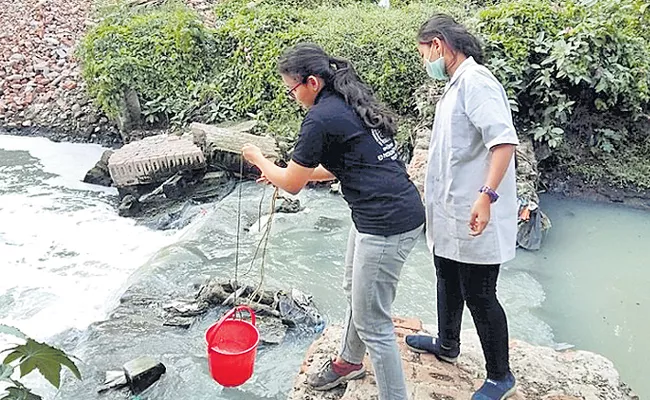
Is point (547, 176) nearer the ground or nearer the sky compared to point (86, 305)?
nearer the sky

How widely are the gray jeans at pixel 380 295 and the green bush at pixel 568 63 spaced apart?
4061 mm

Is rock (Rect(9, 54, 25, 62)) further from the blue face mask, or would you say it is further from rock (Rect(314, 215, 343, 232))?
the blue face mask

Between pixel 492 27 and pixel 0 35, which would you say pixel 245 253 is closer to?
pixel 492 27

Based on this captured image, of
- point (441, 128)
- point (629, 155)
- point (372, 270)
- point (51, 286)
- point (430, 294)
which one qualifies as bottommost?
point (51, 286)

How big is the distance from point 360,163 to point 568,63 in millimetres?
4350

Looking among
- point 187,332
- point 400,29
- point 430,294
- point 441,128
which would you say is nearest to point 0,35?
point 400,29

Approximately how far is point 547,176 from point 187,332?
3911mm

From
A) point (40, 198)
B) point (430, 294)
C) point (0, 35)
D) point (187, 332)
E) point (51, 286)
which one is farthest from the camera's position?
point (0, 35)

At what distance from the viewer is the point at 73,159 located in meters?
6.77

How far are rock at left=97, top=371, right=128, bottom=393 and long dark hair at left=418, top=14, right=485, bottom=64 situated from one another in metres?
2.25

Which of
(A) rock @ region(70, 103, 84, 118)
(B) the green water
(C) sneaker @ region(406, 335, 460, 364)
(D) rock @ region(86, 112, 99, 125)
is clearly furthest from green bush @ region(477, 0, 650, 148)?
(A) rock @ region(70, 103, 84, 118)

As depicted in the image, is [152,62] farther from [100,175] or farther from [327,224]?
[327,224]

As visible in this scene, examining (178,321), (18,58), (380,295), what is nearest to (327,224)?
(178,321)

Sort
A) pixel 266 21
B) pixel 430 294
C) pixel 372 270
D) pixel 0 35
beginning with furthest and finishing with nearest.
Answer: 1. pixel 0 35
2. pixel 266 21
3. pixel 430 294
4. pixel 372 270
